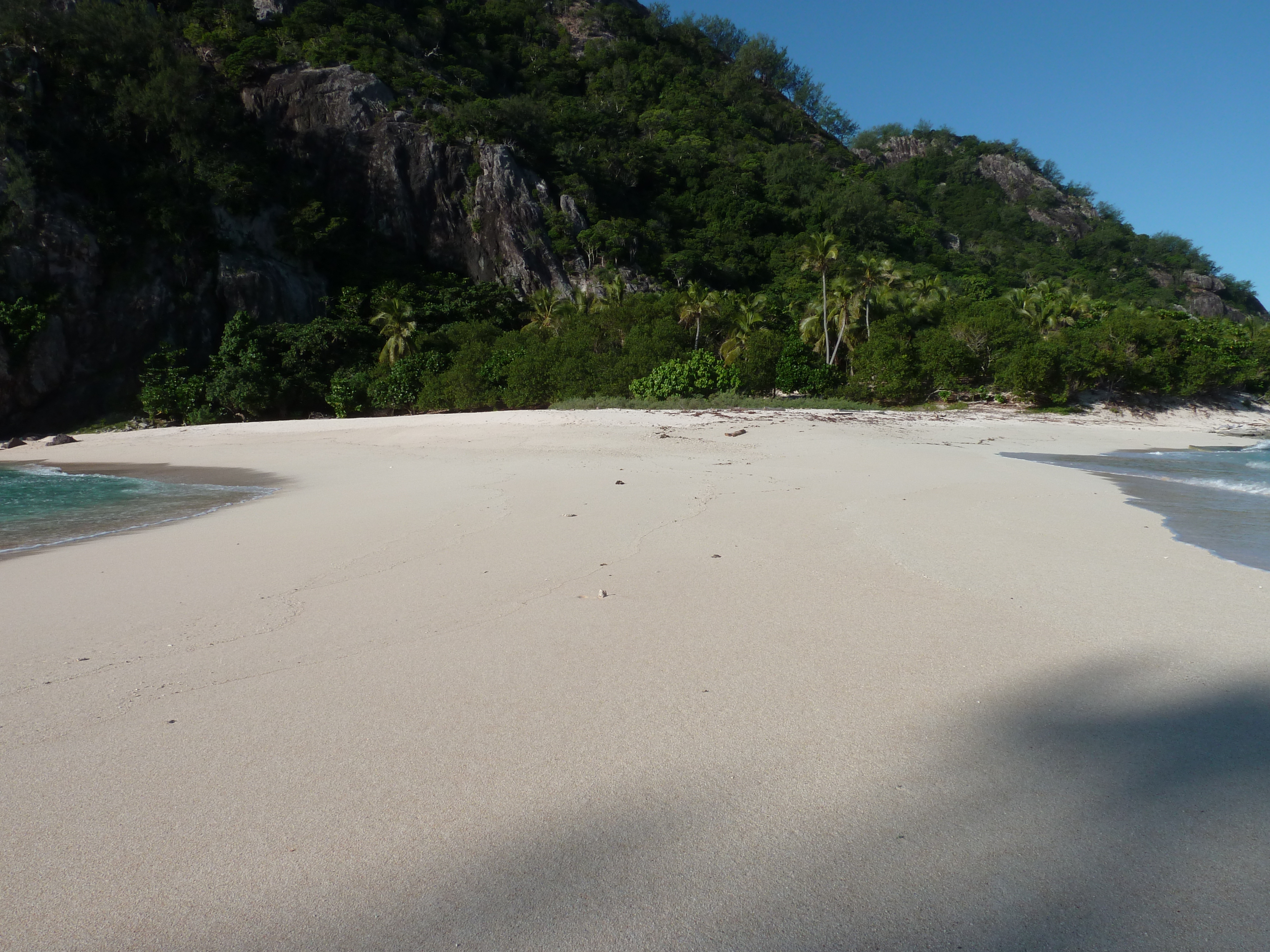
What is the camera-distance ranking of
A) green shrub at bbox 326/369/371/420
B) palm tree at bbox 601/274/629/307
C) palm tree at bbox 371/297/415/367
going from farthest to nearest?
1. palm tree at bbox 601/274/629/307
2. palm tree at bbox 371/297/415/367
3. green shrub at bbox 326/369/371/420

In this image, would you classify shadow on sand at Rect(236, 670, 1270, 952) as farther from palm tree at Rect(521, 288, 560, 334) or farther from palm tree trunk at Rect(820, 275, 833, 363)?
palm tree at Rect(521, 288, 560, 334)

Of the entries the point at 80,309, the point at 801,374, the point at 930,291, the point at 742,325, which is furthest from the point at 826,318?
the point at 80,309

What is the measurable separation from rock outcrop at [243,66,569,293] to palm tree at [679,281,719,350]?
17.3m

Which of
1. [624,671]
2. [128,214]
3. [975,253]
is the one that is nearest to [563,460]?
[624,671]

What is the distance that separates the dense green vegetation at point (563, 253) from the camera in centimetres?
3170

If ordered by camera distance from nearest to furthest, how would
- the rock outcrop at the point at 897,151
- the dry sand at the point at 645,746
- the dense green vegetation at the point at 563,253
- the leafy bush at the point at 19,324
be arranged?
the dry sand at the point at 645,746 → the dense green vegetation at the point at 563,253 → the leafy bush at the point at 19,324 → the rock outcrop at the point at 897,151

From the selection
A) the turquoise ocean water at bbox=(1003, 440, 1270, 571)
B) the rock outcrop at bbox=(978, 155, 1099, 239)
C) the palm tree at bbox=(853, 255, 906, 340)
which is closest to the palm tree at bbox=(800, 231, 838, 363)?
the palm tree at bbox=(853, 255, 906, 340)

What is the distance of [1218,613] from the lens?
439 centimetres

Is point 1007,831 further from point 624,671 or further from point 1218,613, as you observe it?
point 1218,613

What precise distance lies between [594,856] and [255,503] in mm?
9665

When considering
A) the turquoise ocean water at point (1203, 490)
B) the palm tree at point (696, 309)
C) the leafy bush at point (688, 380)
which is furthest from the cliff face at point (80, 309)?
the turquoise ocean water at point (1203, 490)

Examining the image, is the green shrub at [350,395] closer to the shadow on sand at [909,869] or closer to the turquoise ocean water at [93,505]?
the turquoise ocean water at [93,505]

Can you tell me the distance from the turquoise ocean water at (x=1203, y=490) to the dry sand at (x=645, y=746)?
508 mm

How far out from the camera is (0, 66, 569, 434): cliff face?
36312 mm
